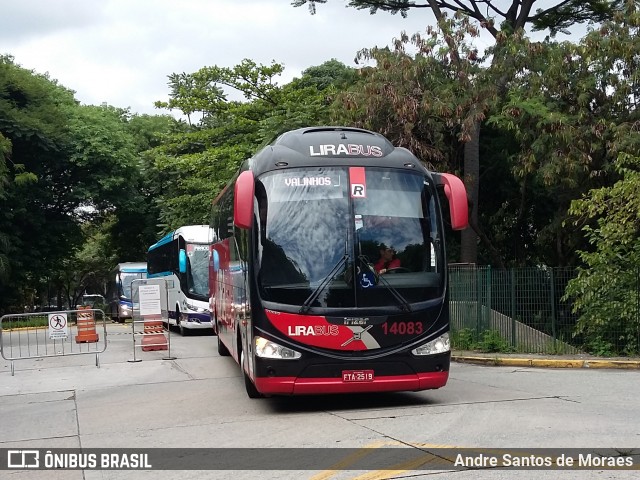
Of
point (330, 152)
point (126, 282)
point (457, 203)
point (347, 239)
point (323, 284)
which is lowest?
point (126, 282)

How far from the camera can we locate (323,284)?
9.81 m

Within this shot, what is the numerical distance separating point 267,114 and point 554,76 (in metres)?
13.7

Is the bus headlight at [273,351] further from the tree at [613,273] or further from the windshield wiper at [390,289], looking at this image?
the tree at [613,273]

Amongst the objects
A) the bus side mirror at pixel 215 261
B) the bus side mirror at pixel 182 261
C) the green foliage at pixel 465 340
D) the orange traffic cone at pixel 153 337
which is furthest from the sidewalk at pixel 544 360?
the bus side mirror at pixel 182 261

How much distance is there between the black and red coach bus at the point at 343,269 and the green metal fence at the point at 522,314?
738 cm

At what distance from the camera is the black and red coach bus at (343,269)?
9.74m

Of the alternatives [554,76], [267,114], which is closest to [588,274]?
[554,76]

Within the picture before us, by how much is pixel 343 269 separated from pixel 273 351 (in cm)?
134

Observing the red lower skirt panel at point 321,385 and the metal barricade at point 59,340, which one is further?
the metal barricade at point 59,340

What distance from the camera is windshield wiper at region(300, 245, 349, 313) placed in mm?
9727

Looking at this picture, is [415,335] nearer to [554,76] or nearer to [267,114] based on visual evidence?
[554,76]

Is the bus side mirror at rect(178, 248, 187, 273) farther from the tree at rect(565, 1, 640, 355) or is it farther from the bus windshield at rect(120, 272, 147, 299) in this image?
the bus windshield at rect(120, 272, 147, 299)

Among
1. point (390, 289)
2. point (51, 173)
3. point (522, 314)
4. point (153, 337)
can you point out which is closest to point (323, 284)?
point (390, 289)

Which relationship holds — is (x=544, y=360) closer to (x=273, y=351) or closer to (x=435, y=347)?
(x=435, y=347)
